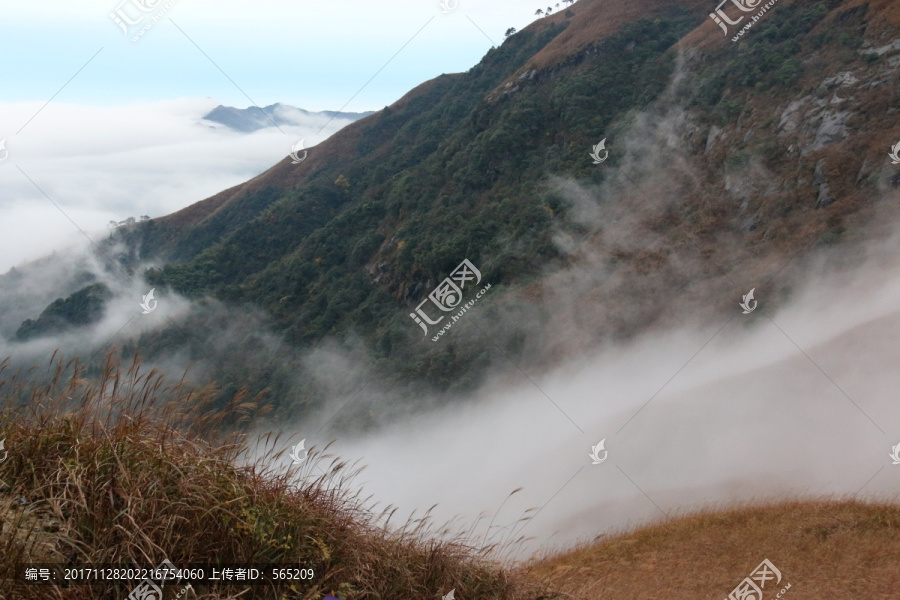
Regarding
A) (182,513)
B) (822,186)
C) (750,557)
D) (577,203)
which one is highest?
(182,513)

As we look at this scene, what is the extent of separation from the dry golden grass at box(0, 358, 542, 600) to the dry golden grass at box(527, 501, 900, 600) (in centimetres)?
177

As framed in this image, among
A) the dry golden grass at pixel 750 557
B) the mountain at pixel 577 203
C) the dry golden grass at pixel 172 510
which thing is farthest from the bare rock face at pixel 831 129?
the dry golden grass at pixel 172 510

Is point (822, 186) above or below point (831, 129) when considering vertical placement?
below

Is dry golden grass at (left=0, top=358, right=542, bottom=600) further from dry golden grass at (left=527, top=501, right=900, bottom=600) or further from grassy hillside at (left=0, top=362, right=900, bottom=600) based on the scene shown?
dry golden grass at (left=527, top=501, right=900, bottom=600)

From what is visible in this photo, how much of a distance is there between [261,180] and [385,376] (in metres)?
57.2

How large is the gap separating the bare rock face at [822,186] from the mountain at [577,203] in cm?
9

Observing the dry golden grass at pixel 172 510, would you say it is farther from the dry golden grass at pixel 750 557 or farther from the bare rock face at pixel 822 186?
the bare rock face at pixel 822 186

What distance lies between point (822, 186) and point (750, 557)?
3124cm

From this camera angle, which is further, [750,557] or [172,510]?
[750,557]

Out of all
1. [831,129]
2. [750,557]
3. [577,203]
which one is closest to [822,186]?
[831,129]

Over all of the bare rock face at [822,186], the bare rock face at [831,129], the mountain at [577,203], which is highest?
the mountain at [577,203]

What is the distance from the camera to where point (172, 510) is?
4.18 metres

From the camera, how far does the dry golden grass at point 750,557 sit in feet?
23.6

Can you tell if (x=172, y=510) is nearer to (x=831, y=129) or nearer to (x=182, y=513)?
(x=182, y=513)
